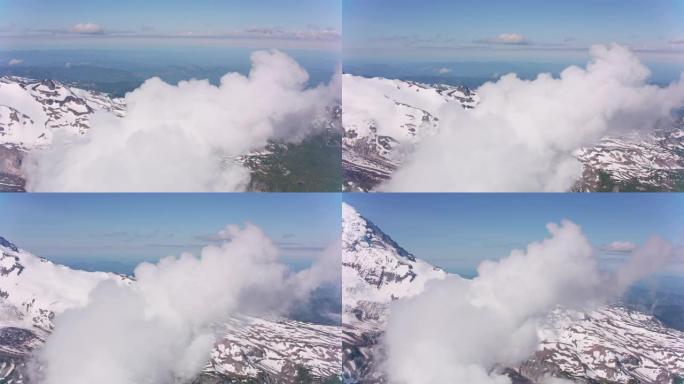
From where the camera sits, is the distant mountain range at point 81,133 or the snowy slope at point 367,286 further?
the snowy slope at point 367,286

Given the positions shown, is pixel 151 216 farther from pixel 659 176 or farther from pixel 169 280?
pixel 659 176

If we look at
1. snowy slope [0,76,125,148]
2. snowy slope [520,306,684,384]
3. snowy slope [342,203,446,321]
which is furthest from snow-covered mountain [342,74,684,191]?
snowy slope [0,76,125,148]

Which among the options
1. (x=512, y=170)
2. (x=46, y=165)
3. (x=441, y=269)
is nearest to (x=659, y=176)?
(x=512, y=170)

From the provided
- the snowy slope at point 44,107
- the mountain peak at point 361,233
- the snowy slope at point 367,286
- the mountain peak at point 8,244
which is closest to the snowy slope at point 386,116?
the mountain peak at point 361,233

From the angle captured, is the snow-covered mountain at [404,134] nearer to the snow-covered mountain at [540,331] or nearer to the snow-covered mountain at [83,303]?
the snow-covered mountain at [540,331]

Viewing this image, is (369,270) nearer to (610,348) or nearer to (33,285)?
(610,348)
